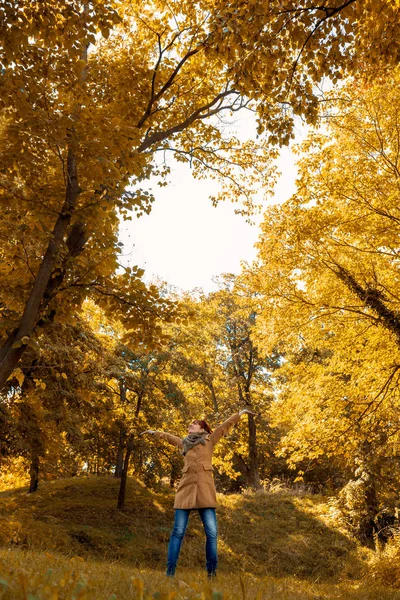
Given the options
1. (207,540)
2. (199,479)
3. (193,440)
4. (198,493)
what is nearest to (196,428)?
(193,440)

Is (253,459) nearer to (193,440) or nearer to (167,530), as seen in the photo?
(167,530)

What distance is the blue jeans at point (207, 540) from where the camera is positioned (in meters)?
5.00

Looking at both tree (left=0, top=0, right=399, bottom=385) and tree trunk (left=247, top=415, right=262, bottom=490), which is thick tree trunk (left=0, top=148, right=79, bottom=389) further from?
tree trunk (left=247, top=415, right=262, bottom=490)

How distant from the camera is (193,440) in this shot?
226 inches

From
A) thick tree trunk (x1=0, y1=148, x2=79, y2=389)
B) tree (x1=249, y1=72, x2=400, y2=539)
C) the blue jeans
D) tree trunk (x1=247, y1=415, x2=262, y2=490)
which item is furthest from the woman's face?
tree trunk (x1=247, y1=415, x2=262, y2=490)

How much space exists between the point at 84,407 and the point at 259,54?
325 inches

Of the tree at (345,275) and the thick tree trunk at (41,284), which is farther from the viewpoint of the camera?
the tree at (345,275)

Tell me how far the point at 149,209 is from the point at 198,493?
3.81 metres

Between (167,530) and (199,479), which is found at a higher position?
(199,479)

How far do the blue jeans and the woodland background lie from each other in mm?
2077

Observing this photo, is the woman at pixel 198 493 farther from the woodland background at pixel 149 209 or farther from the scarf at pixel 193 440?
the woodland background at pixel 149 209

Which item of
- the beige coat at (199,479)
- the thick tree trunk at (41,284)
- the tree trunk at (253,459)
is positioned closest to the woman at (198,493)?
the beige coat at (199,479)

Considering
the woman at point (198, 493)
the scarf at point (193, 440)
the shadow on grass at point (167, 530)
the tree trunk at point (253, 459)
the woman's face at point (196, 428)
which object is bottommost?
the shadow on grass at point (167, 530)

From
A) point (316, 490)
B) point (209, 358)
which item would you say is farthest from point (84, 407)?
point (316, 490)
